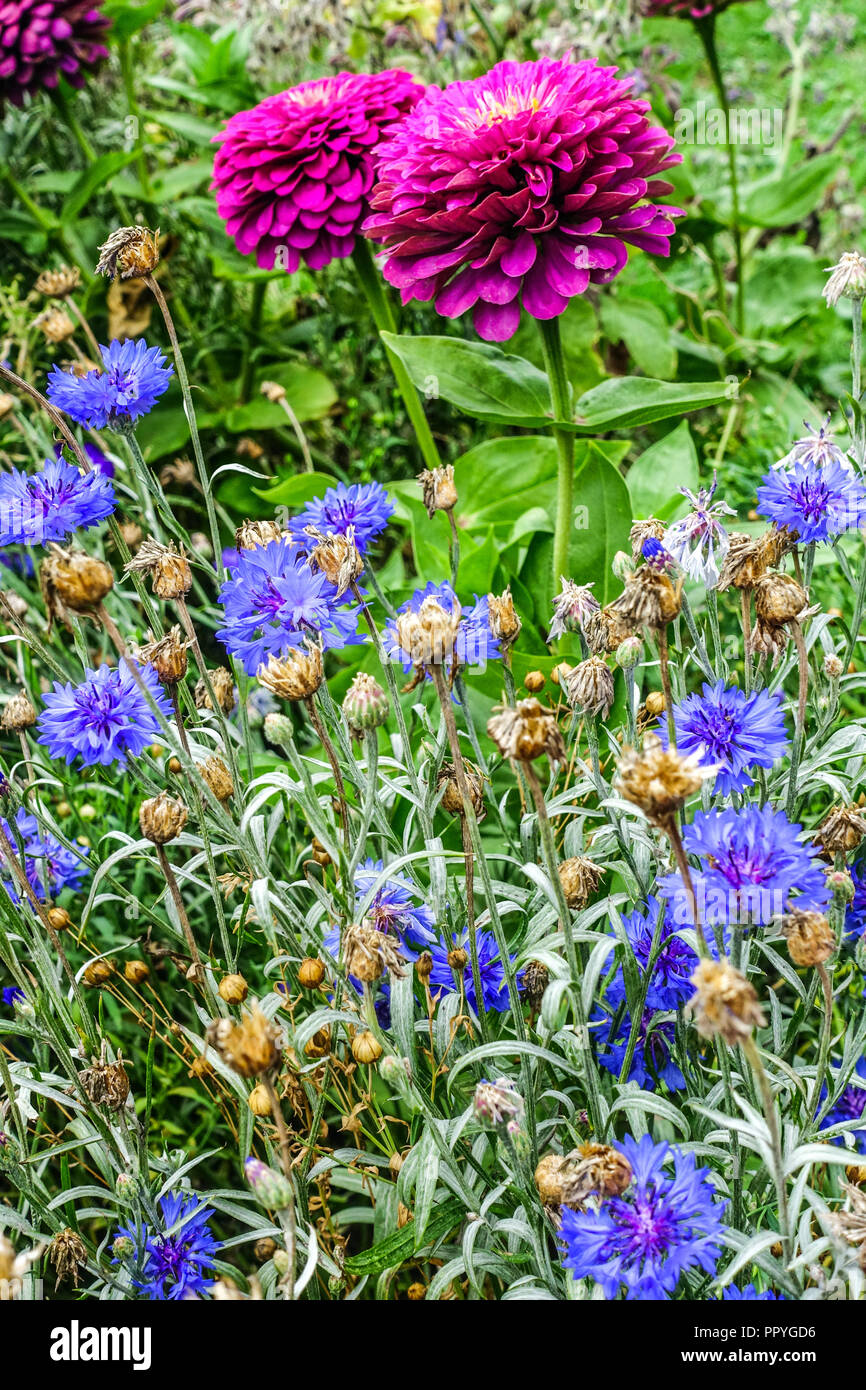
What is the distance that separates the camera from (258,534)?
854mm

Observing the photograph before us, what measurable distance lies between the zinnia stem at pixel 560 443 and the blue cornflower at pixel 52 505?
42cm

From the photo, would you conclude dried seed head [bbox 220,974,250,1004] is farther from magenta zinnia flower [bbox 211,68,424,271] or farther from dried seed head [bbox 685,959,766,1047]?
magenta zinnia flower [bbox 211,68,424,271]

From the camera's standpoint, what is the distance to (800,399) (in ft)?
5.80

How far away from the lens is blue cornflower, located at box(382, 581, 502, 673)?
0.78m

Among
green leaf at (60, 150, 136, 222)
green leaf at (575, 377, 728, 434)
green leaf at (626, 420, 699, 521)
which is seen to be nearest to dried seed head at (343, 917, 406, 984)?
green leaf at (575, 377, 728, 434)

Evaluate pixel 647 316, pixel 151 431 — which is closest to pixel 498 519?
pixel 647 316

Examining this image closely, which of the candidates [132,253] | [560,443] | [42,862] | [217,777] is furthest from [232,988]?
[560,443]

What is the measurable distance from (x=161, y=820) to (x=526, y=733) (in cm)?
26

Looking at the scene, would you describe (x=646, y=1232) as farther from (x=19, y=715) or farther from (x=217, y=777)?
(x=19, y=715)

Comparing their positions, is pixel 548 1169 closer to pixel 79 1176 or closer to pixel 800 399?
pixel 79 1176

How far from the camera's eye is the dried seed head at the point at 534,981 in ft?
2.60

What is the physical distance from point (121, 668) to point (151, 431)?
1.07 m

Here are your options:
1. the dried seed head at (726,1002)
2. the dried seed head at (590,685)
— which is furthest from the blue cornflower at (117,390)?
the dried seed head at (726,1002)

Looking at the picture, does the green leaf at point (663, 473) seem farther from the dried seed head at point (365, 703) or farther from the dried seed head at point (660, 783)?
the dried seed head at point (660, 783)
